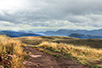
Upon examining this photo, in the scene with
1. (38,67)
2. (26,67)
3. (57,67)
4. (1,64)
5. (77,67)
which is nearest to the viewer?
(1,64)

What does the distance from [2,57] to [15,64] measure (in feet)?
3.92

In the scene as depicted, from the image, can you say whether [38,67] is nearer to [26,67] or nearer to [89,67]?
[26,67]

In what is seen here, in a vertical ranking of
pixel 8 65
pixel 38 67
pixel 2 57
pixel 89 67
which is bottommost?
pixel 89 67

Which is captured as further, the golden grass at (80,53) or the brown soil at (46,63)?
the golden grass at (80,53)

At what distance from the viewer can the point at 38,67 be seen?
27.3 ft

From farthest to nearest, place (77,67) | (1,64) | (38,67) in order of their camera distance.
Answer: (77,67) < (38,67) < (1,64)

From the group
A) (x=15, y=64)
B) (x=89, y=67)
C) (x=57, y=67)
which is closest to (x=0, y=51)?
(x=15, y=64)

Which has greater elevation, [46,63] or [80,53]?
[46,63]

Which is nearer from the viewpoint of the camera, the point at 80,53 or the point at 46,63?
the point at 46,63

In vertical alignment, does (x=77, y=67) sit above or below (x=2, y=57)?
below

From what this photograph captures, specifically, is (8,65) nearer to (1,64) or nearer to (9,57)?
(1,64)

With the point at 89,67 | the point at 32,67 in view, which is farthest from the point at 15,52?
the point at 89,67

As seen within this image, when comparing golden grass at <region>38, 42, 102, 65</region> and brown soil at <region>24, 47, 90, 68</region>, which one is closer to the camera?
brown soil at <region>24, 47, 90, 68</region>

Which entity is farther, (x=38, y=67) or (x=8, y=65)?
(x=38, y=67)
